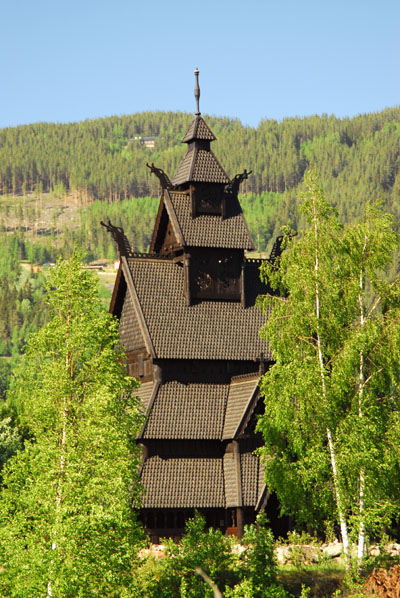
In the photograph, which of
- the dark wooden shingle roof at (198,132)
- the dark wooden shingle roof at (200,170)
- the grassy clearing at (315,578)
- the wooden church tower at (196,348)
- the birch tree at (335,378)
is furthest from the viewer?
the dark wooden shingle roof at (198,132)

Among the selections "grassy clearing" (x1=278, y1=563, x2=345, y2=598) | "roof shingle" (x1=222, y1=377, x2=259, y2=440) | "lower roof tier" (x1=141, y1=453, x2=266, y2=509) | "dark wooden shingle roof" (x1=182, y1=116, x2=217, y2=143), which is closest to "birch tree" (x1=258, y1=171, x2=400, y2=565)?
"grassy clearing" (x1=278, y1=563, x2=345, y2=598)

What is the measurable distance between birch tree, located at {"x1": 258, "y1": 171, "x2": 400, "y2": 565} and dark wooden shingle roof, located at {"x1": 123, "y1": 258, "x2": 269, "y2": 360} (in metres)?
7.28

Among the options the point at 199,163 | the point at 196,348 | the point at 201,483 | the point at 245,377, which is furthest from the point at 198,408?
the point at 199,163

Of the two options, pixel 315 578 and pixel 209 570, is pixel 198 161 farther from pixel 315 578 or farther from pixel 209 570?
pixel 209 570

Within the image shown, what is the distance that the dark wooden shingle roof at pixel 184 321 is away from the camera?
3953cm

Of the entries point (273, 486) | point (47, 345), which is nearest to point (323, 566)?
point (273, 486)

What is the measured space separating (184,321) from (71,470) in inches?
563

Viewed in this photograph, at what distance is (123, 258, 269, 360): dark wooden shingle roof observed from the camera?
3953 cm

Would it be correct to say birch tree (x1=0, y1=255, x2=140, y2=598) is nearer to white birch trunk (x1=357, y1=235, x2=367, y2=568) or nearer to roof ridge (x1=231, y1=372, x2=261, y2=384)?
white birch trunk (x1=357, y1=235, x2=367, y2=568)

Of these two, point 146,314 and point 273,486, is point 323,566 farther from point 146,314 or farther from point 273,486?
point 146,314

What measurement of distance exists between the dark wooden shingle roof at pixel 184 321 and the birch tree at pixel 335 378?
7276mm

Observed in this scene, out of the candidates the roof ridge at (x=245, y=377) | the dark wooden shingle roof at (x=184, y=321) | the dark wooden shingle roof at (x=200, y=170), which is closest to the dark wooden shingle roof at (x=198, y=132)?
the dark wooden shingle roof at (x=200, y=170)

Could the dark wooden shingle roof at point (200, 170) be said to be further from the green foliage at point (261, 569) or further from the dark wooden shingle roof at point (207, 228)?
the green foliage at point (261, 569)

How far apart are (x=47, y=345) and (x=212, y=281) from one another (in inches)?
566
